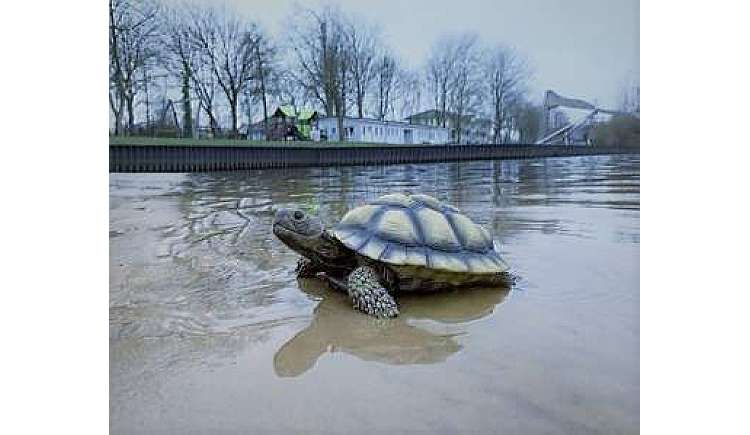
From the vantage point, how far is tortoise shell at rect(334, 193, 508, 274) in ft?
5.95

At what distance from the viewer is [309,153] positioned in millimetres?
2242

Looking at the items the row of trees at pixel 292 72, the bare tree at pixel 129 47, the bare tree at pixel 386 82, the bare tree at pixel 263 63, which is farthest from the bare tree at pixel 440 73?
the bare tree at pixel 129 47

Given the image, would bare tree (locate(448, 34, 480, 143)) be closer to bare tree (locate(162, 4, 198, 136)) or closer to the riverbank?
the riverbank

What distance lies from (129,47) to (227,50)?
1.00 feet

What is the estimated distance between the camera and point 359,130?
7.16ft

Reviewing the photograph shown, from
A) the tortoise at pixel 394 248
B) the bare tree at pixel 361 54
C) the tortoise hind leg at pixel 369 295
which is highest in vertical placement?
the bare tree at pixel 361 54

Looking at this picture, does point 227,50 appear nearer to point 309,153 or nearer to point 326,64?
point 326,64

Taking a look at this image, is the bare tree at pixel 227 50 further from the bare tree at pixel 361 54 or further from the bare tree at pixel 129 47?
the bare tree at pixel 361 54

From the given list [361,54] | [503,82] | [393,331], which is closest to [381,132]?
[361,54]

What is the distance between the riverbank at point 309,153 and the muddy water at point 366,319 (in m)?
0.04

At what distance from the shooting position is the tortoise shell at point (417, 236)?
1.81 meters
